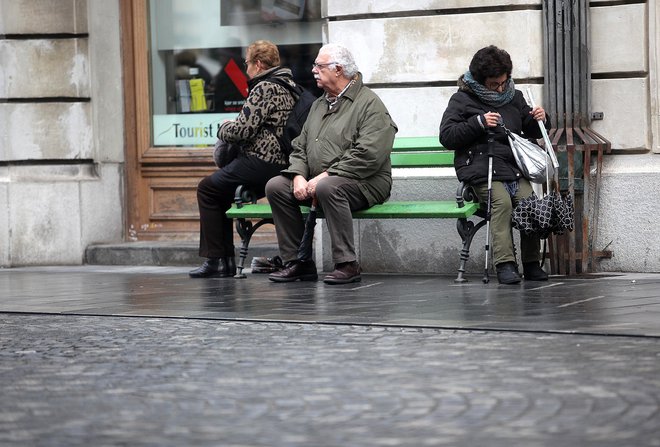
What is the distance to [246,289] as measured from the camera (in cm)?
935

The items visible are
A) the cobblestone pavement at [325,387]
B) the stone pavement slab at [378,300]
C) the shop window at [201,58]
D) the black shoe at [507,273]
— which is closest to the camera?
the cobblestone pavement at [325,387]

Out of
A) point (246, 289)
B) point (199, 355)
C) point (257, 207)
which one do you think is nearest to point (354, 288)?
point (246, 289)

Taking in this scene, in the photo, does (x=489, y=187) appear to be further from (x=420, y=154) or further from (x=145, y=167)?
(x=145, y=167)

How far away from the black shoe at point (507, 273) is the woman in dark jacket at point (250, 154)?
1.88 meters

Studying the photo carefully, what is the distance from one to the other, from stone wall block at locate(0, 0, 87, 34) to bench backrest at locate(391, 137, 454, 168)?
11.1 feet

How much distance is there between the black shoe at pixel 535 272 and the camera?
947 centimetres

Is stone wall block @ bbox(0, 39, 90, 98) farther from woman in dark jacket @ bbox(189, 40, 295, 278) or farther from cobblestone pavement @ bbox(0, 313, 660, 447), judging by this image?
cobblestone pavement @ bbox(0, 313, 660, 447)

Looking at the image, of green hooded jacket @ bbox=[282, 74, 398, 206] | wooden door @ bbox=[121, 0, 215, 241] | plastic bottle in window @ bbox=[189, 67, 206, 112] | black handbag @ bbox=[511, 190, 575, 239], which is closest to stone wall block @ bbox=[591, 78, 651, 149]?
black handbag @ bbox=[511, 190, 575, 239]

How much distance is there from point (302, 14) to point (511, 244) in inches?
151

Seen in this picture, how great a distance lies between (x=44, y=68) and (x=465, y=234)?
178 inches

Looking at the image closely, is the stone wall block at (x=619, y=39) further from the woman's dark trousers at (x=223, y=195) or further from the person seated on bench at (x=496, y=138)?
the woman's dark trousers at (x=223, y=195)

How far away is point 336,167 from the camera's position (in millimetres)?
9602

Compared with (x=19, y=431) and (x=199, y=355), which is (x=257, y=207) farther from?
(x=19, y=431)

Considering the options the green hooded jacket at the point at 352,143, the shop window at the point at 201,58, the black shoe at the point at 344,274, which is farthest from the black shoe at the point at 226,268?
the shop window at the point at 201,58
